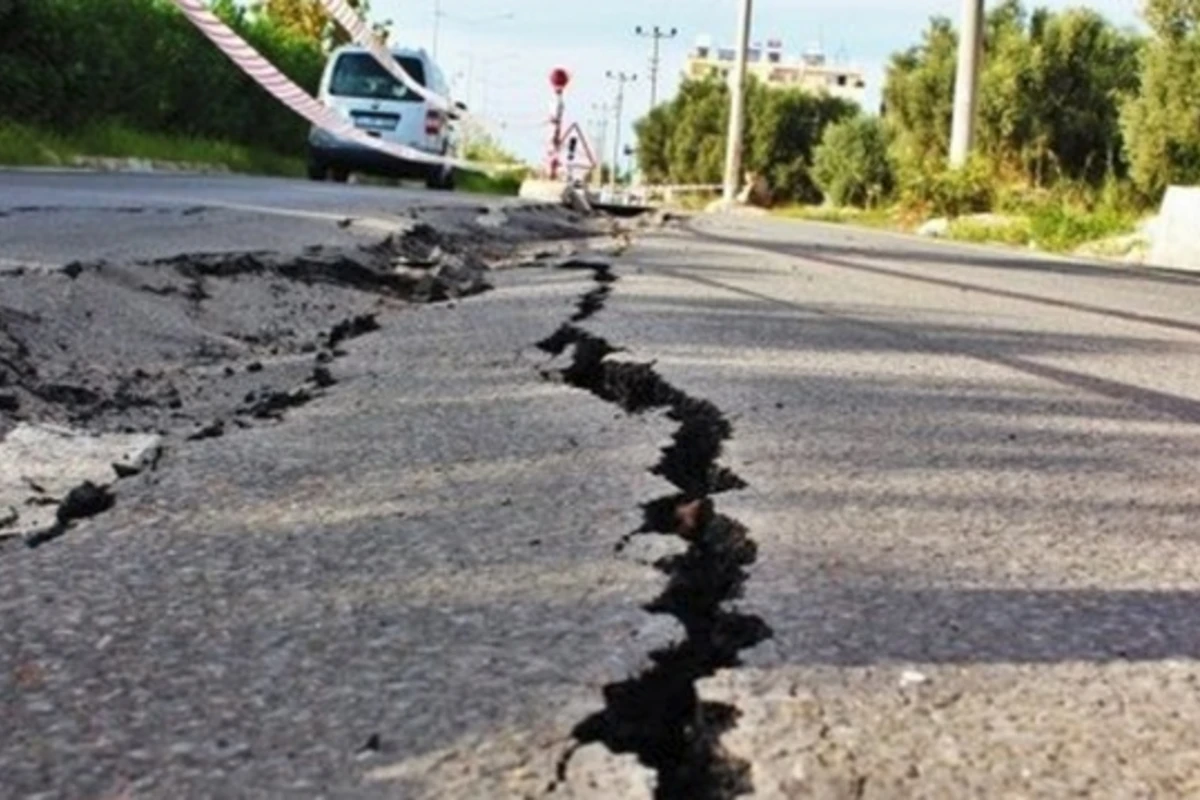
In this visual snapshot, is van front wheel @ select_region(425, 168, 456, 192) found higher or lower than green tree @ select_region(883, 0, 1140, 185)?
lower

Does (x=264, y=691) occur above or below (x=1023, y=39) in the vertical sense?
below

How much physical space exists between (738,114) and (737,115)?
0.07m

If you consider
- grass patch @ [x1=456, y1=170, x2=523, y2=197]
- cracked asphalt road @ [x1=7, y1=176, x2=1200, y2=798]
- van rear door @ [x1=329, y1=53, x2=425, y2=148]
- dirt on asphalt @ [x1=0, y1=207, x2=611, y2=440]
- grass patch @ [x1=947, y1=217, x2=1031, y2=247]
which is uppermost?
van rear door @ [x1=329, y1=53, x2=425, y2=148]

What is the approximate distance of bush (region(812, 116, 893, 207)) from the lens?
35594mm

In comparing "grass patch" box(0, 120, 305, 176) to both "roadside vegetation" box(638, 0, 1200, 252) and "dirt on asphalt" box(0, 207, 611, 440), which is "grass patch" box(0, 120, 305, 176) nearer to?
"roadside vegetation" box(638, 0, 1200, 252)

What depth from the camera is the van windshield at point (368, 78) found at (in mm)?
20016

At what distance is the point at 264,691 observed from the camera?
1.57 metres

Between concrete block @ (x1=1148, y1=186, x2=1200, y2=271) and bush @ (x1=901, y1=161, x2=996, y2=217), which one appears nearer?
concrete block @ (x1=1148, y1=186, x2=1200, y2=271)

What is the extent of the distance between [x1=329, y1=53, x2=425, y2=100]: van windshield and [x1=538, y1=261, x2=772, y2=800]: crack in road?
56.4 ft

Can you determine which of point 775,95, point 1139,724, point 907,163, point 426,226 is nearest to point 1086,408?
point 1139,724

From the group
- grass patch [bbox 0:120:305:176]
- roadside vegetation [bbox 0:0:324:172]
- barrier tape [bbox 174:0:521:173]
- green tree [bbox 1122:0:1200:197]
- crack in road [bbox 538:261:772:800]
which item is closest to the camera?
crack in road [bbox 538:261:772:800]

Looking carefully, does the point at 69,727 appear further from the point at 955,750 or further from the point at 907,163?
the point at 907,163

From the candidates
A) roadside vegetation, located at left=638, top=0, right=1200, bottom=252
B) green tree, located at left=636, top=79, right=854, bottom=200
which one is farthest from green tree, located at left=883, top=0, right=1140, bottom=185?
green tree, located at left=636, top=79, right=854, bottom=200

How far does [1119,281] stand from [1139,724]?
7371 mm
